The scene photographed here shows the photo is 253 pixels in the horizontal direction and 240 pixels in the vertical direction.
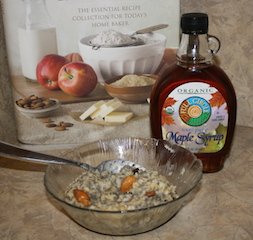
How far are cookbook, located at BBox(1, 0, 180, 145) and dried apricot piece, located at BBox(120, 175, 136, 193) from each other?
20cm

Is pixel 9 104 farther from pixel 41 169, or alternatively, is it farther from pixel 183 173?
pixel 183 173

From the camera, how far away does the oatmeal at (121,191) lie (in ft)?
2.02

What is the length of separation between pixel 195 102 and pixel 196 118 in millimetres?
25

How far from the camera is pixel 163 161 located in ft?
2.43

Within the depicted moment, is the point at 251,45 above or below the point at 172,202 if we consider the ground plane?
Result: above

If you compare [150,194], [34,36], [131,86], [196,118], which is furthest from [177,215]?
[34,36]

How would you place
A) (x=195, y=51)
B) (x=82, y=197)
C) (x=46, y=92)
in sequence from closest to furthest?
(x=82, y=197) < (x=195, y=51) < (x=46, y=92)

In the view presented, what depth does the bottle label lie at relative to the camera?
0.72 m

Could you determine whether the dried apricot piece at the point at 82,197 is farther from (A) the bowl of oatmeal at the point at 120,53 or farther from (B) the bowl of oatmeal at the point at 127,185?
(A) the bowl of oatmeal at the point at 120,53

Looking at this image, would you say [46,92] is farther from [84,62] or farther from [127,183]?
[127,183]

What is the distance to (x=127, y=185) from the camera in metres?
0.66

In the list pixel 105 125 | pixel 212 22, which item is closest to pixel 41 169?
pixel 105 125

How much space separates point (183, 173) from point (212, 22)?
0.30 metres

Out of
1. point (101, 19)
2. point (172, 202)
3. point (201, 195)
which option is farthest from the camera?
point (101, 19)
